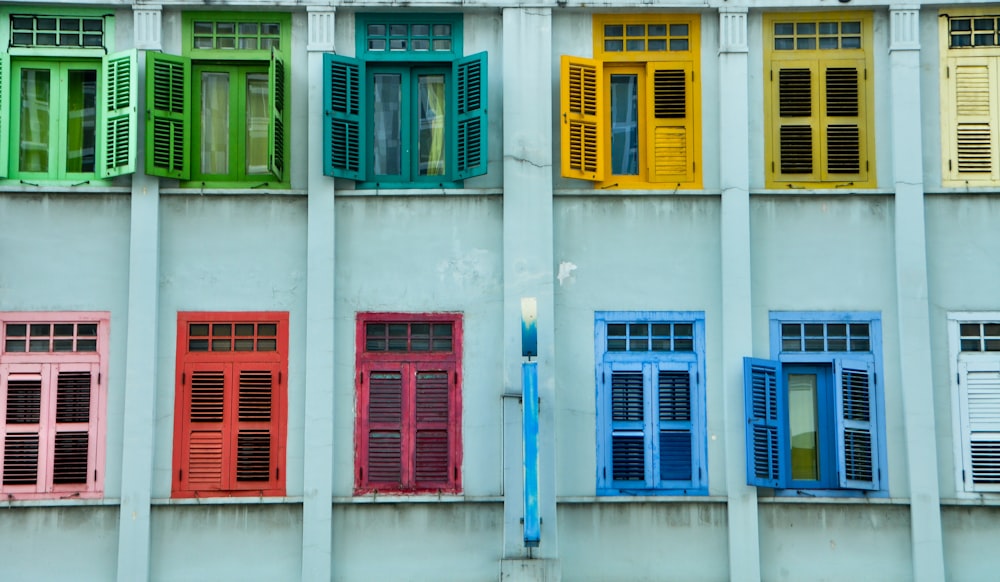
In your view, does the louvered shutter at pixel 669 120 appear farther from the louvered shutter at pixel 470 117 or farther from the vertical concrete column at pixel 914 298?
the vertical concrete column at pixel 914 298

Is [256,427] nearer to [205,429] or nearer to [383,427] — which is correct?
[205,429]

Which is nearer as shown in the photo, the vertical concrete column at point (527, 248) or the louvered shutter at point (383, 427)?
the vertical concrete column at point (527, 248)

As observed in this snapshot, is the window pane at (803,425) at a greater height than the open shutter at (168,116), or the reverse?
the open shutter at (168,116)

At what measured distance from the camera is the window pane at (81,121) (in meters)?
14.8

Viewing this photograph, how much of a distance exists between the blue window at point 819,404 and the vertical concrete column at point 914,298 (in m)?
0.31

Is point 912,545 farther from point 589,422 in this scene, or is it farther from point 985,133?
point 985,133

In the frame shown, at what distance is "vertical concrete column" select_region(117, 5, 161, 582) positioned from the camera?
45.6ft

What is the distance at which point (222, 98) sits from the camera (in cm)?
1503

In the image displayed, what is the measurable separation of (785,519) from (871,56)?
4.96 meters

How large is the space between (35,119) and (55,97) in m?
0.32

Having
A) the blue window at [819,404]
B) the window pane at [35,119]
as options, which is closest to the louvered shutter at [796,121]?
the blue window at [819,404]

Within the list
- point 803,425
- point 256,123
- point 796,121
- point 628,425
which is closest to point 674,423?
point 628,425

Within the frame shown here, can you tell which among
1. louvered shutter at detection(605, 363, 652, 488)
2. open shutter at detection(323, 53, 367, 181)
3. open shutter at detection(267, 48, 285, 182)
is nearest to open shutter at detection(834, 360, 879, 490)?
louvered shutter at detection(605, 363, 652, 488)

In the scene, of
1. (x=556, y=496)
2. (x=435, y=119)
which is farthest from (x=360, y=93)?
(x=556, y=496)
